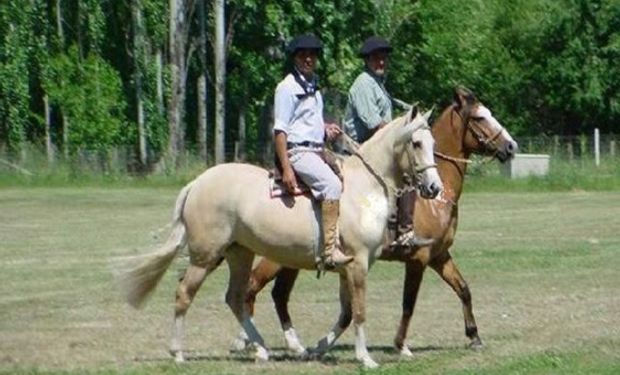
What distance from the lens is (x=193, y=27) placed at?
66750 mm

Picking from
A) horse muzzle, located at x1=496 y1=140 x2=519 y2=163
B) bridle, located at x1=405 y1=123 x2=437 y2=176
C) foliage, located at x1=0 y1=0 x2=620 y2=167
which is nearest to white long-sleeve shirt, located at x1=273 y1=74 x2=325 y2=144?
bridle, located at x1=405 y1=123 x2=437 y2=176

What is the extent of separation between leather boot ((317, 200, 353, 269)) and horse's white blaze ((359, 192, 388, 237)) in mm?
260

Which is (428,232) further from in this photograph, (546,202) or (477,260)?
(546,202)

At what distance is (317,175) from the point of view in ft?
47.0

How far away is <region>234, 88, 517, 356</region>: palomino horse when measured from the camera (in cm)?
1541

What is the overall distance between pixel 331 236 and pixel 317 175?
504 millimetres

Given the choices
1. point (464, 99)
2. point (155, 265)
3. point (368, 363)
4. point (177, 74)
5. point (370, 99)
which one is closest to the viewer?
point (368, 363)

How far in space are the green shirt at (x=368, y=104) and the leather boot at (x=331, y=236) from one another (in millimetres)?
1643

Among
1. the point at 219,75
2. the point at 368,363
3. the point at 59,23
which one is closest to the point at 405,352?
the point at 368,363

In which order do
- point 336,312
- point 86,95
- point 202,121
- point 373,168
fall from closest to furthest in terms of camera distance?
point 373,168 < point 336,312 < point 202,121 < point 86,95

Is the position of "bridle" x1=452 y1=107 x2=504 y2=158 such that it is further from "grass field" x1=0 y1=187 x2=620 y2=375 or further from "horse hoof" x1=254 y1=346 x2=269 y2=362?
"horse hoof" x1=254 y1=346 x2=269 y2=362

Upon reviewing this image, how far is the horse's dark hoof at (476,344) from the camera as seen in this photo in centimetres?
1530

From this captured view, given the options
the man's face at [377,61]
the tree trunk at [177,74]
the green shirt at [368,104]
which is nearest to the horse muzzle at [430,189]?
the green shirt at [368,104]

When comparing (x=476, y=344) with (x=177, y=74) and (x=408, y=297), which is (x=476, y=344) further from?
(x=177, y=74)
